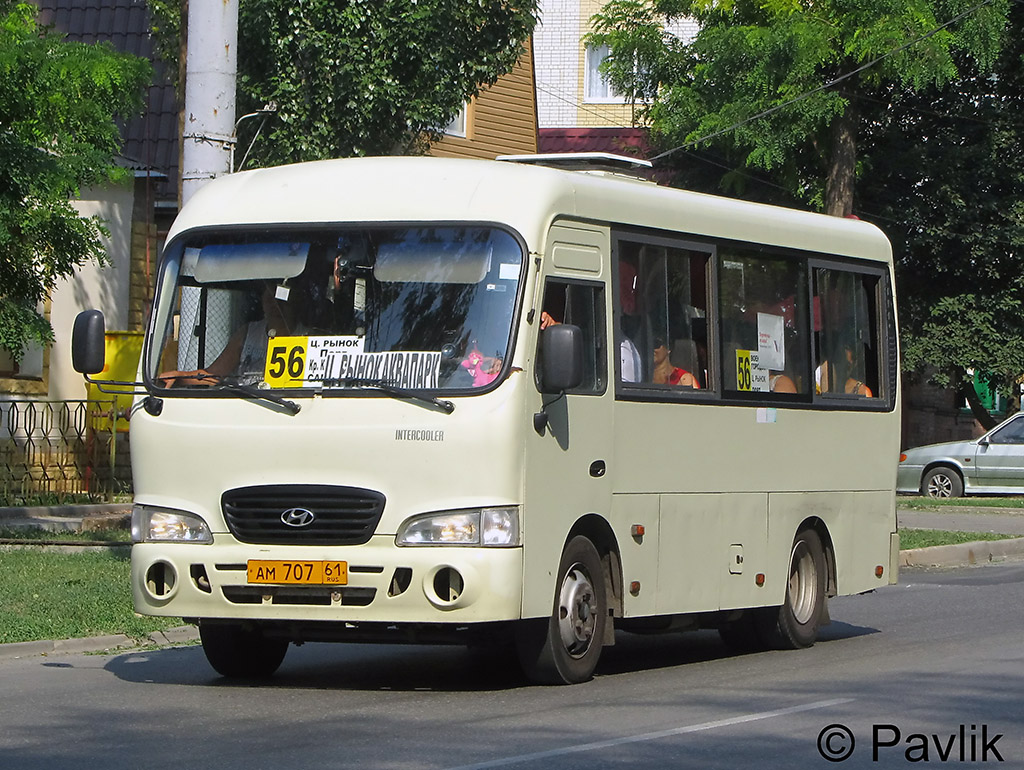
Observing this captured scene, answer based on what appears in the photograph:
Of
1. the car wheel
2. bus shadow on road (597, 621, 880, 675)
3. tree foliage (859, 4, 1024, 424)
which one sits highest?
tree foliage (859, 4, 1024, 424)

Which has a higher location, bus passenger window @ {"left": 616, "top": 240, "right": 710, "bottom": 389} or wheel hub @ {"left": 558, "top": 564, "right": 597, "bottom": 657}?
bus passenger window @ {"left": 616, "top": 240, "right": 710, "bottom": 389}

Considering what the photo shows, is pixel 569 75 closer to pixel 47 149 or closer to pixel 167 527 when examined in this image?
pixel 47 149

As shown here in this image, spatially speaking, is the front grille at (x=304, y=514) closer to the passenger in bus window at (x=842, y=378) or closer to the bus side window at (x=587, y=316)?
the bus side window at (x=587, y=316)

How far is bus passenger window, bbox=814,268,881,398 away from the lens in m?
13.0

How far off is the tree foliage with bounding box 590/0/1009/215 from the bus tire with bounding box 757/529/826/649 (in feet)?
57.9

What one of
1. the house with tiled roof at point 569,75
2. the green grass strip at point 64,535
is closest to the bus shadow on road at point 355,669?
the green grass strip at point 64,535

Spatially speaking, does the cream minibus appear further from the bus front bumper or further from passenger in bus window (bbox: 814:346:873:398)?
passenger in bus window (bbox: 814:346:873:398)

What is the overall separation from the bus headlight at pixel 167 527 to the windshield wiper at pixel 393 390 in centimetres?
102

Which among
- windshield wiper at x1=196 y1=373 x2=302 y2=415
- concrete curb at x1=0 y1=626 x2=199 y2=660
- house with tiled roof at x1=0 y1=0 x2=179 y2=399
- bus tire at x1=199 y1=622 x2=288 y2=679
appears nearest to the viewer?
windshield wiper at x1=196 y1=373 x2=302 y2=415

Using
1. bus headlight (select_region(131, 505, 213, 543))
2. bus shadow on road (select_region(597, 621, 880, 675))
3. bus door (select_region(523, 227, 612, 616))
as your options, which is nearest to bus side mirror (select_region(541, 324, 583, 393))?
bus door (select_region(523, 227, 612, 616))

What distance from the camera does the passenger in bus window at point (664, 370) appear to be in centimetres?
1123

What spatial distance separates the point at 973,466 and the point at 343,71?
1341 cm

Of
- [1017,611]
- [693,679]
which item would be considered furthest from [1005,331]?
[693,679]

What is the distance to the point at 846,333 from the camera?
44.0 ft
